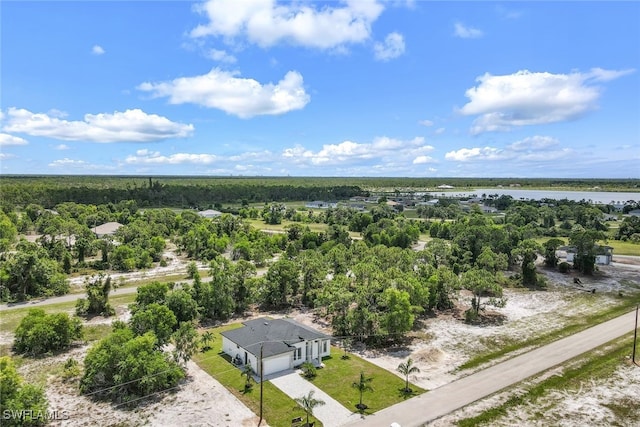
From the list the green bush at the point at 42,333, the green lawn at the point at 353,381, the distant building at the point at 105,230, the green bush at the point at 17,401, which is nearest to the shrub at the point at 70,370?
the green bush at the point at 42,333

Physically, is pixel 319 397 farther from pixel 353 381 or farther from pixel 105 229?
pixel 105 229

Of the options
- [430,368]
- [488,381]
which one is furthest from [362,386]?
[488,381]

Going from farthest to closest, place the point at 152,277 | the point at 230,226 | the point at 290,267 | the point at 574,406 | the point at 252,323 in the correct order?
1. the point at 230,226
2. the point at 152,277
3. the point at 290,267
4. the point at 252,323
5. the point at 574,406

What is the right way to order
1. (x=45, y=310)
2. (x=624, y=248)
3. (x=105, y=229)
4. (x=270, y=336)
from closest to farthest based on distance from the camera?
(x=270, y=336)
(x=45, y=310)
(x=105, y=229)
(x=624, y=248)

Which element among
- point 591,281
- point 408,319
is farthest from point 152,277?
point 591,281

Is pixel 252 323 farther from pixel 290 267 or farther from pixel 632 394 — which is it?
pixel 632 394

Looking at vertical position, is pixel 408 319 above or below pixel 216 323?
above
